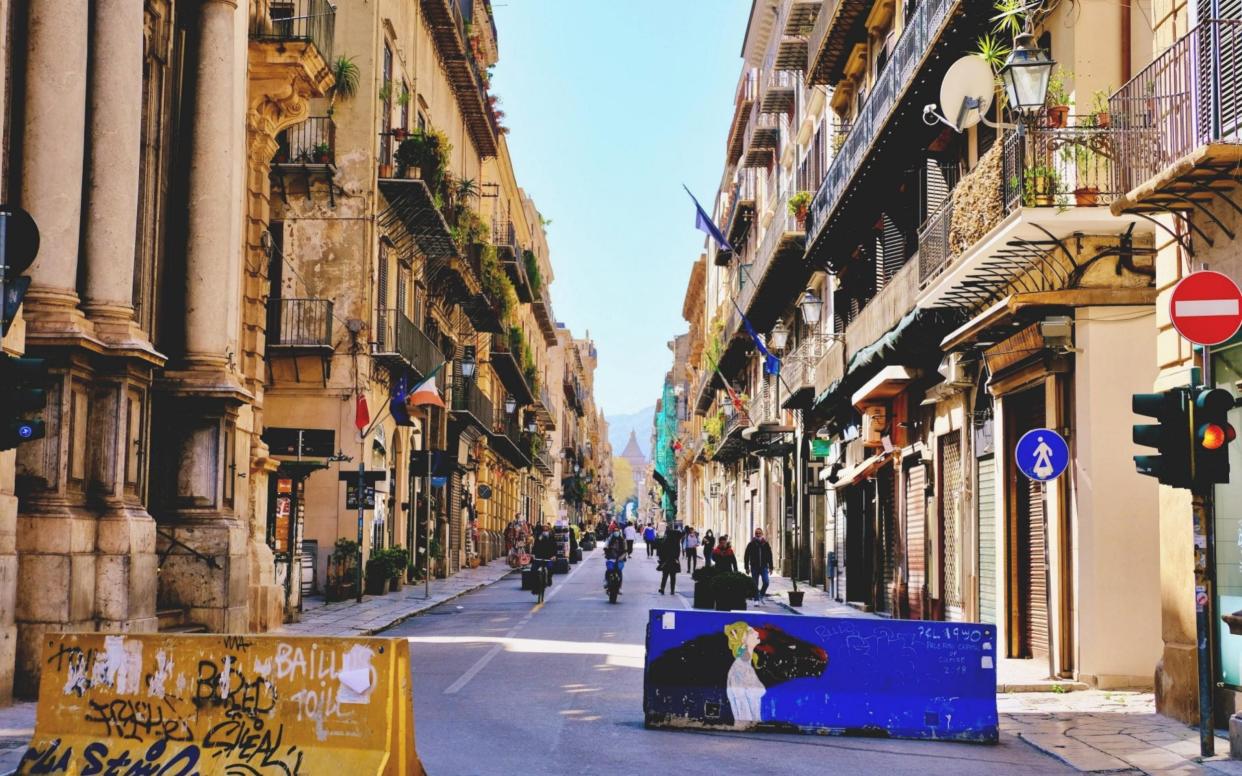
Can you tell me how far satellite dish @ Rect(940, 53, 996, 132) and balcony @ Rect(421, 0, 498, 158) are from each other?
2264 centimetres

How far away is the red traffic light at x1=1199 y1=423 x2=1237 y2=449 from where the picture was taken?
416 inches

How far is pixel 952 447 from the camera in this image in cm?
2353

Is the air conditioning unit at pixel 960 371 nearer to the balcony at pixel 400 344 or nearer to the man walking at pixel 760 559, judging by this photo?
the man walking at pixel 760 559

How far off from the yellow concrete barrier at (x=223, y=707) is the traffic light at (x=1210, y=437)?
19.3ft

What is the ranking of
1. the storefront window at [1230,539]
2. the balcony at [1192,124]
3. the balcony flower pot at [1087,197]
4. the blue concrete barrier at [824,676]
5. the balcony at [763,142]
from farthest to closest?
the balcony at [763,142], the balcony flower pot at [1087,197], the storefront window at [1230,539], the blue concrete barrier at [824,676], the balcony at [1192,124]

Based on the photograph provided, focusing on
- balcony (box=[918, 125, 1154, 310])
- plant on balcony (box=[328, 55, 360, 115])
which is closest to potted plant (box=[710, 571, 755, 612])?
balcony (box=[918, 125, 1154, 310])

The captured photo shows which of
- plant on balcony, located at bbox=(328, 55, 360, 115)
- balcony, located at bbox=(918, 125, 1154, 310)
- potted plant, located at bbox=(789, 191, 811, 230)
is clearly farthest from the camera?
potted plant, located at bbox=(789, 191, 811, 230)

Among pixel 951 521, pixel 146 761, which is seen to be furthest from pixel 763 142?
pixel 146 761

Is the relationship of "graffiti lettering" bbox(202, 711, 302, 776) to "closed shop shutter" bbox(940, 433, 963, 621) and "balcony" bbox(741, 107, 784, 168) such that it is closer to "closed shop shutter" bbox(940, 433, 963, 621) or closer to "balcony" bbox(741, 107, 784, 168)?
"closed shop shutter" bbox(940, 433, 963, 621)

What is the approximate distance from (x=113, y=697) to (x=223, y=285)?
36.5 feet

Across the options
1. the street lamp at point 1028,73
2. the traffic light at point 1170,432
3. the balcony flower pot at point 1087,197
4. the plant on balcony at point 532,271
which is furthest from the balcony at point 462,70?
the traffic light at point 1170,432

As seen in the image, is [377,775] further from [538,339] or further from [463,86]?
[538,339]

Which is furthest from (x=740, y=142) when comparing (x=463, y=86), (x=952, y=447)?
(x=952, y=447)

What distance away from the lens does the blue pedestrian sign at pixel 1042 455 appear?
14.7m
